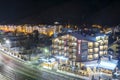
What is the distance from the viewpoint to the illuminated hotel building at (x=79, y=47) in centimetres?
532

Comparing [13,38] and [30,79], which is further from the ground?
[13,38]

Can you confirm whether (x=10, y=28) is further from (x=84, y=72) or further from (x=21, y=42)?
(x=84, y=72)

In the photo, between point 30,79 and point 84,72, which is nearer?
point 30,79

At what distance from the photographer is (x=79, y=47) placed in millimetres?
5328

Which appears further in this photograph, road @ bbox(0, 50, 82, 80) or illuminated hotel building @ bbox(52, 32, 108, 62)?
illuminated hotel building @ bbox(52, 32, 108, 62)

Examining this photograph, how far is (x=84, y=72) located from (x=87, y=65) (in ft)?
1.42

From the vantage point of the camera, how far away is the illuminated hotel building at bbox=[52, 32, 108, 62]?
532 cm

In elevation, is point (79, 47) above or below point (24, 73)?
above

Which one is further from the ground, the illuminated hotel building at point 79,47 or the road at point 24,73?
the illuminated hotel building at point 79,47

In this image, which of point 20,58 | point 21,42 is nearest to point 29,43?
point 21,42

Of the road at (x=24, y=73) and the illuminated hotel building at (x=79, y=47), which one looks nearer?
the road at (x=24, y=73)

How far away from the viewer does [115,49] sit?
5.68 metres

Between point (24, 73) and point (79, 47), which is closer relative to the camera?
point (24, 73)

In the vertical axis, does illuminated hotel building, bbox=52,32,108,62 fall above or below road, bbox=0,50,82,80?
above
